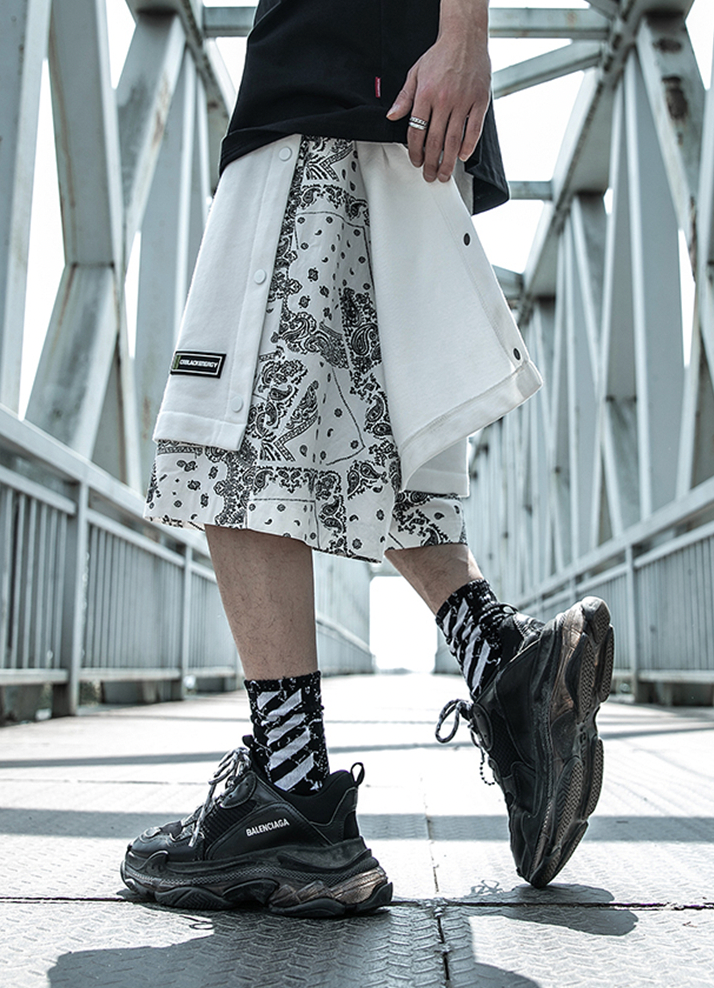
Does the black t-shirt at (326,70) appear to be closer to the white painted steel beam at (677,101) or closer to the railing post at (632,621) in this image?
the white painted steel beam at (677,101)

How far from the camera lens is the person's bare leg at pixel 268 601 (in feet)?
3.24

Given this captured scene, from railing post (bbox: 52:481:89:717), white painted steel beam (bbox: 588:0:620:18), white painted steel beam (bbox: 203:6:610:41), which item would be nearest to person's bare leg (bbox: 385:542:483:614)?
railing post (bbox: 52:481:89:717)

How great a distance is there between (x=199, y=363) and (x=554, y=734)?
568 mm

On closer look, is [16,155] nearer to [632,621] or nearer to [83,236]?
[83,236]

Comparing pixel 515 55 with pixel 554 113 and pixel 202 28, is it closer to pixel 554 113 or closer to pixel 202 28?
pixel 554 113

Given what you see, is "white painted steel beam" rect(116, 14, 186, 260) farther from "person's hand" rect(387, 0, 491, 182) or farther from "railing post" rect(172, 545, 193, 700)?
"person's hand" rect(387, 0, 491, 182)

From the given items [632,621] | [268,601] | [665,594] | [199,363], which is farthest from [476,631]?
[632,621]

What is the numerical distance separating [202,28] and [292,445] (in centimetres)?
656

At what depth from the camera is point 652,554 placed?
4543 millimetres

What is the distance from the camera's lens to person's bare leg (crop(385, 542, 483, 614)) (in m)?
1.16

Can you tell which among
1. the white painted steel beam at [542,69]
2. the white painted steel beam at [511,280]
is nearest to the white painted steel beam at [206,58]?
the white painted steel beam at [542,69]

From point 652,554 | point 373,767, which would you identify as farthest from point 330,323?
point 652,554

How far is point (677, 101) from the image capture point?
5355mm

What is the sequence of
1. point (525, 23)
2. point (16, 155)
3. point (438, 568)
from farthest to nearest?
point (525, 23) → point (16, 155) → point (438, 568)
